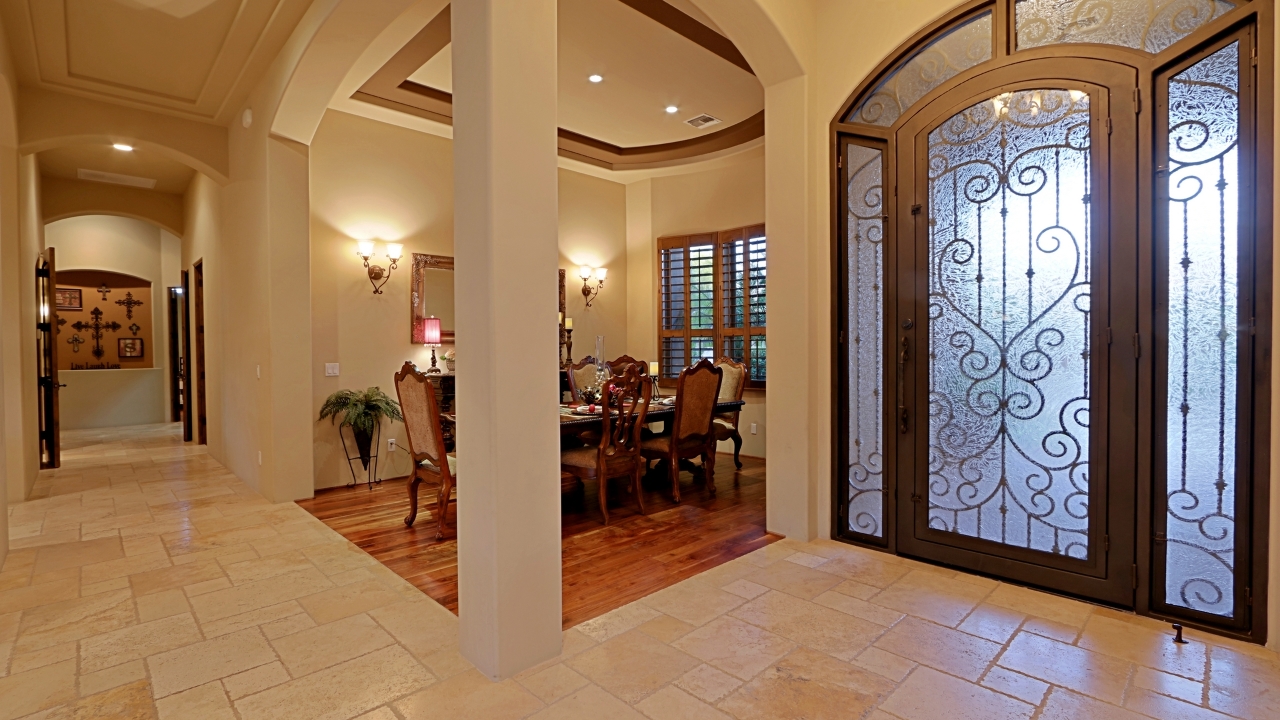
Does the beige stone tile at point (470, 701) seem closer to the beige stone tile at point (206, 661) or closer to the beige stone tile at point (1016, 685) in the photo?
the beige stone tile at point (206, 661)

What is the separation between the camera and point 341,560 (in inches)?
134

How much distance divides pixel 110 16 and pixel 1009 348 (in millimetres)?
5388

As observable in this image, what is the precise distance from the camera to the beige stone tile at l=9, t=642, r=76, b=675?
229cm

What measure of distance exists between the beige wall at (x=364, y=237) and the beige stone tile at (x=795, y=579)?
12.1 feet

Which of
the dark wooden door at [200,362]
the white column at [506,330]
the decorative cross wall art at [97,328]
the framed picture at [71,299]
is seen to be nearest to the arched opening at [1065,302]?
the white column at [506,330]

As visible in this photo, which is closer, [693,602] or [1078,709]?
[1078,709]

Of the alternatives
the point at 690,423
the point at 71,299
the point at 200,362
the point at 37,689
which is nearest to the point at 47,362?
the point at 200,362

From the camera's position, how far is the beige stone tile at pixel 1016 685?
202 cm

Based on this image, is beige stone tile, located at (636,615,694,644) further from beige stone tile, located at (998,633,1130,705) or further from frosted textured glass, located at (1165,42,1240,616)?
frosted textured glass, located at (1165,42,1240,616)

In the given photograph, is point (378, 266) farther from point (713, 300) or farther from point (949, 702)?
point (949, 702)

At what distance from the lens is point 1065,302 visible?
2832 mm

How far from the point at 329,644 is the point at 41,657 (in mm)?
1059

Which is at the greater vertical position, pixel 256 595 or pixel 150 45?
pixel 150 45

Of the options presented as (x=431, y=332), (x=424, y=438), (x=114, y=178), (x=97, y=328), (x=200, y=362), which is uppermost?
(x=114, y=178)
